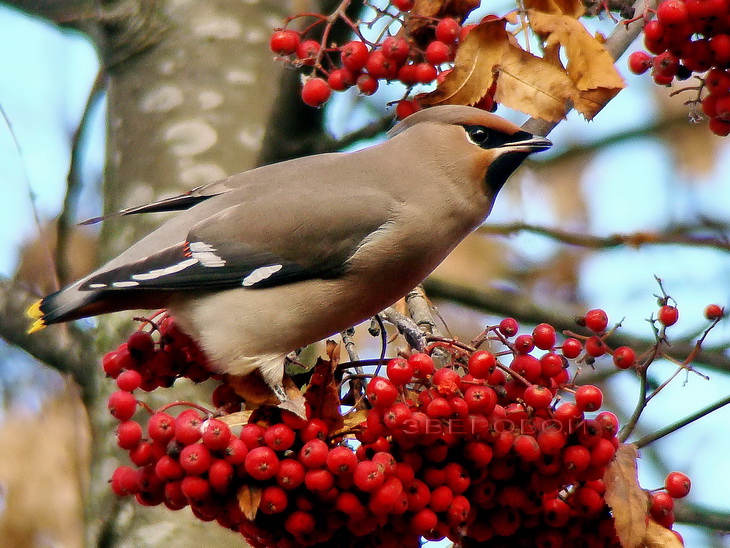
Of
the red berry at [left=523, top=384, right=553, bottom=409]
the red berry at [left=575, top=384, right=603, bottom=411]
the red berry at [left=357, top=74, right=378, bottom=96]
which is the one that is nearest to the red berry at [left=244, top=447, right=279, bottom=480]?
the red berry at [left=523, top=384, right=553, bottom=409]

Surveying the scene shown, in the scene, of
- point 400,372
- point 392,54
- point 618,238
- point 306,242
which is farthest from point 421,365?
point 618,238

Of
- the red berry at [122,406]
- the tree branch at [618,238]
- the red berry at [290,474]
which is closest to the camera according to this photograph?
the red berry at [290,474]

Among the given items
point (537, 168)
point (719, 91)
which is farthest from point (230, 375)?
point (537, 168)

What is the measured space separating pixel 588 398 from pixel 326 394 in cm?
68

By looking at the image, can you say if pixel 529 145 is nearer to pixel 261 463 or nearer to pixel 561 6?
pixel 561 6

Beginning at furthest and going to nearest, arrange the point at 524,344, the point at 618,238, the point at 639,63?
the point at 618,238 → the point at 639,63 → the point at 524,344

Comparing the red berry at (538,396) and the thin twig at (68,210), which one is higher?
the red berry at (538,396)

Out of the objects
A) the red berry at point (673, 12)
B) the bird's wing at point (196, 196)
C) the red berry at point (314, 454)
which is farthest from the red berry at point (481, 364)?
the bird's wing at point (196, 196)

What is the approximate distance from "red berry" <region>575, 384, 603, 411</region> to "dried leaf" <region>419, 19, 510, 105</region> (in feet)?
3.81

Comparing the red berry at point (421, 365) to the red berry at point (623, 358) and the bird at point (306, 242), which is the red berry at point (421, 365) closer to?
the red berry at point (623, 358)

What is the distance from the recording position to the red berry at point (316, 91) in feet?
11.6

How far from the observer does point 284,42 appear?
3.49 m

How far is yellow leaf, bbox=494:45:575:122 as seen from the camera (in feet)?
10.4

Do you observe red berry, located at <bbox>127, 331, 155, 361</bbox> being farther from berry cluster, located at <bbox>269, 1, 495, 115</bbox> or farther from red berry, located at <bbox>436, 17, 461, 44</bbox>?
red berry, located at <bbox>436, 17, 461, 44</bbox>
